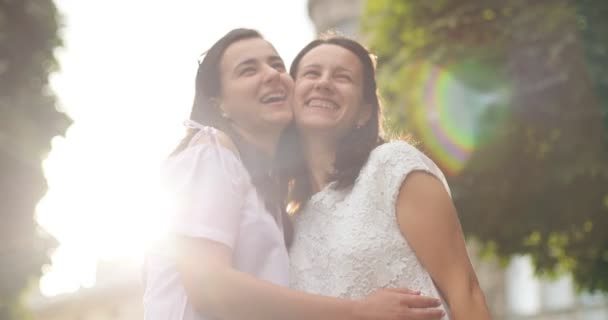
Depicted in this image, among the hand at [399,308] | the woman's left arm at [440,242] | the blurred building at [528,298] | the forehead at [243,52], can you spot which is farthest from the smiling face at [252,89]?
the blurred building at [528,298]

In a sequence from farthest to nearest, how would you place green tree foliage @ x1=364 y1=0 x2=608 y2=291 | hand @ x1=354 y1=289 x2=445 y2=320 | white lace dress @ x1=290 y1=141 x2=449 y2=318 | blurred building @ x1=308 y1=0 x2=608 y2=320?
blurred building @ x1=308 y1=0 x2=608 y2=320 → green tree foliage @ x1=364 y1=0 x2=608 y2=291 → white lace dress @ x1=290 y1=141 x2=449 y2=318 → hand @ x1=354 y1=289 x2=445 y2=320

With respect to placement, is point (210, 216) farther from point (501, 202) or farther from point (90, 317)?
point (90, 317)

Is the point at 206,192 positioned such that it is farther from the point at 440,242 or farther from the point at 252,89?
the point at 440,242

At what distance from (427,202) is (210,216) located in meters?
0.73

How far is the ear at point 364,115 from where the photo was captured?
438cm

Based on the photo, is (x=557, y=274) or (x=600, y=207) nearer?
(x=600, y=207)

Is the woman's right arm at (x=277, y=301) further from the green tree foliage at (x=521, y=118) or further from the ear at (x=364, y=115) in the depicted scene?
the green tree foliage at (x=521, y=118)

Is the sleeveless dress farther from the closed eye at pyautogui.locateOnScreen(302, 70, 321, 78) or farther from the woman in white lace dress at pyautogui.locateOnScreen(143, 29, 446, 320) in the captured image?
the closed eye at pyautogui.locateOnScreen(302, 70, 321, 78)

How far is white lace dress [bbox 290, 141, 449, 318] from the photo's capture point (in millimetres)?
3777

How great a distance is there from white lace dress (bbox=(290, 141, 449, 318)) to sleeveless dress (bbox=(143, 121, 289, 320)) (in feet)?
0.44

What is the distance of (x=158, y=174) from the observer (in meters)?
3.85

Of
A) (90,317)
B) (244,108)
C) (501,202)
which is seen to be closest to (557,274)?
(501,202)

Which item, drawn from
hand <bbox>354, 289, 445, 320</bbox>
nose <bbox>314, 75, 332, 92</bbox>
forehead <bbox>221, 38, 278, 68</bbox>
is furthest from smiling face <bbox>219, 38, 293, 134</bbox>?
hand <bbox>354, 289, 445, 320</bbox>

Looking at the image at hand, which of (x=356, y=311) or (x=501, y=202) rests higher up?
(x=356, y=311)
